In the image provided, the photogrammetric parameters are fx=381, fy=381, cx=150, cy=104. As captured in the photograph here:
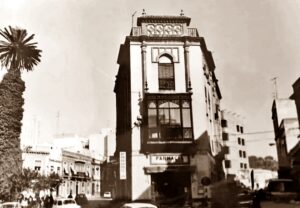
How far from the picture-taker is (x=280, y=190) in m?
28.9

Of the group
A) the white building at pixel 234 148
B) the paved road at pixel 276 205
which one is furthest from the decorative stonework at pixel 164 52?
the white building at pixel 234 148

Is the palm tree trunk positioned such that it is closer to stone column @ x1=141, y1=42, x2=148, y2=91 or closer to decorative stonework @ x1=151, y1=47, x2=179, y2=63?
A: stone column @ x1=141, y1=42, x2=148, y2=91

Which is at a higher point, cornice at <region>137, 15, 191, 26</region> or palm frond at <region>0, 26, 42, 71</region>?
cornice at <region>137, 15, 191, 26</region>

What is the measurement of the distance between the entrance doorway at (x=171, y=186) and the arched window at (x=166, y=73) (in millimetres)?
5972

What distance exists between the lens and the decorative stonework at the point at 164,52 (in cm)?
2670

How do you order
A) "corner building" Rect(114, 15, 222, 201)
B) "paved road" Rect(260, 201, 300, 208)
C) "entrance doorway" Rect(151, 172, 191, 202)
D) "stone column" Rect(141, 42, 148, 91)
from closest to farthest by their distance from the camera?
"paved road" Rect(260, 201, 300, 208) → "corner building" Rect(114, 15, 222, 201) → "entrance doorway" Rect(151, 172, 191, 202) → "stone column" Rect(141, 42, 148, 91)

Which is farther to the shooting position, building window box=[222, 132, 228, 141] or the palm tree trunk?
building window box=[222, 132, 228, 141]

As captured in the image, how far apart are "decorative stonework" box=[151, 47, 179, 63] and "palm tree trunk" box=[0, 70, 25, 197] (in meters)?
9.22

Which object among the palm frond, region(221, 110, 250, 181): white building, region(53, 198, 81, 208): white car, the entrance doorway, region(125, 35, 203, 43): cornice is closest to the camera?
the palm frond

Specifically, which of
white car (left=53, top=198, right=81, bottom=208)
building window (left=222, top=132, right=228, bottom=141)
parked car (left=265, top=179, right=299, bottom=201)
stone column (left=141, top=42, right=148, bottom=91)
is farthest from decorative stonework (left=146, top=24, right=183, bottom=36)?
building window (left=222, top=132, right=228, bottom=141)

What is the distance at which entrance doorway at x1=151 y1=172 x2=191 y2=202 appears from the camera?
25203 mm

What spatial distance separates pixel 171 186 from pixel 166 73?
25.4 ft

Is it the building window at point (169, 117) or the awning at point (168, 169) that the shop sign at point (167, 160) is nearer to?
the awning at point (168, 169)

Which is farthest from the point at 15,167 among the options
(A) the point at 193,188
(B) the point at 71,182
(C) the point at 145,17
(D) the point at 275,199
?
(B) the point at 71,182
